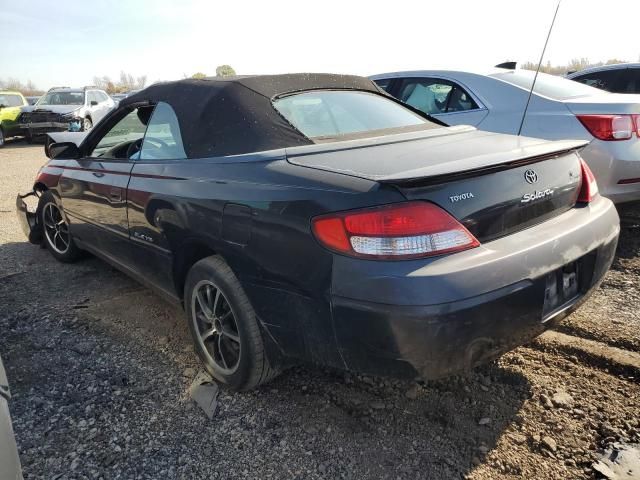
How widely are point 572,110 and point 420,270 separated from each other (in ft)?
10.3

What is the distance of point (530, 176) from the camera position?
210 cm

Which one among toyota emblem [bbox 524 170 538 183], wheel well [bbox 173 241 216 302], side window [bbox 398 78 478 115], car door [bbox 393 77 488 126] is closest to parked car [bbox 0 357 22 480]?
wheel well [bbox 173 241 216 302]

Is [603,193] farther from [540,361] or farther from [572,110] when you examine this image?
[540,361]

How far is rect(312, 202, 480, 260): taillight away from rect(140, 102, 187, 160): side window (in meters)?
1.23

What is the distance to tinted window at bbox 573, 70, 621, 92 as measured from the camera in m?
7.73

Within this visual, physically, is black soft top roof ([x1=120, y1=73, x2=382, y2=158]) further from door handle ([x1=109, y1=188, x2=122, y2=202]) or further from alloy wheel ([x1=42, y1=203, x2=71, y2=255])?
alloy wheel ([x1=42, y1=203, x2=71, y2=255])

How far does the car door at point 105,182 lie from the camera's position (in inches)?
124

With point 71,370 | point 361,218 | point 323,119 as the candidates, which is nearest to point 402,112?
point 323,119

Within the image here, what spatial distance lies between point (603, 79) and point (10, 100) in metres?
16.4

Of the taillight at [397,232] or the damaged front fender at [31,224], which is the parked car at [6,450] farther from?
the damaged front fender at [31,224]

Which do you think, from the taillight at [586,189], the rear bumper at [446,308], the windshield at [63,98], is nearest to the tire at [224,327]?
the rear bumper at [446,308]

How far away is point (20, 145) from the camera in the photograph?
1542 centimetres

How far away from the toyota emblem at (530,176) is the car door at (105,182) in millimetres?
2260

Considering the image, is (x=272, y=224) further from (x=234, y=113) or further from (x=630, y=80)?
(x=630, y=80)
